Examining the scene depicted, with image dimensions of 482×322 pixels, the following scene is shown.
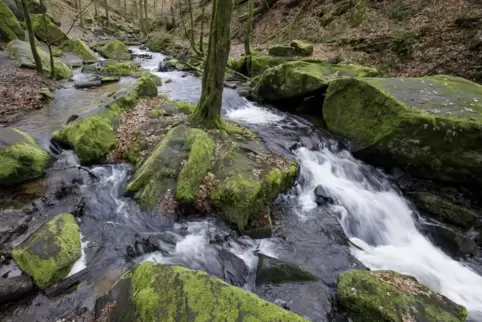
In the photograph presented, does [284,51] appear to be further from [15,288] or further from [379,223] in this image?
[15,288]

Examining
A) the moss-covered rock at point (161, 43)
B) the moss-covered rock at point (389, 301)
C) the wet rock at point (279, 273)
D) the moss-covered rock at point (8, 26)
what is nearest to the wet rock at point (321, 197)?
the wet rock at point (279, 273)

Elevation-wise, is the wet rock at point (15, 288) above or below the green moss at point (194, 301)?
below

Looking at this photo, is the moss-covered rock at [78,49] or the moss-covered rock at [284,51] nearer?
the moss-covered rock at [284,51]

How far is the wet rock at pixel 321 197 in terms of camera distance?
864cm

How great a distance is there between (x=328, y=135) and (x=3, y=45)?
21878 mm

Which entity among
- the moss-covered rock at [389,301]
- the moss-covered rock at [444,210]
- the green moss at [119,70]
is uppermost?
the green moss at [119,70]

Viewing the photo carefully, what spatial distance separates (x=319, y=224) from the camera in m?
7.81

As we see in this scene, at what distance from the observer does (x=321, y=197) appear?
8.76 meters

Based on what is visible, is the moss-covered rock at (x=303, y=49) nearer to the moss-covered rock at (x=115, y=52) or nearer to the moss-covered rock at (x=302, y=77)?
the moss-covered rock at (x=302, y=77)

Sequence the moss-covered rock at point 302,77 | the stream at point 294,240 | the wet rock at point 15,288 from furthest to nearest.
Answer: the moss-covered rock at point 302,77, the stream at point 294,240, the wet rock at point 15,288

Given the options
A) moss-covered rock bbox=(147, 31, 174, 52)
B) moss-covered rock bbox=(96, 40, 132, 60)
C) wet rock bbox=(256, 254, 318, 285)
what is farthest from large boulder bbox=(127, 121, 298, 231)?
moss-covered rock bbox=(147, 31, 174, 52)

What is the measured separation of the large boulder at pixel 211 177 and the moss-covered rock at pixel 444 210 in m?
3.84

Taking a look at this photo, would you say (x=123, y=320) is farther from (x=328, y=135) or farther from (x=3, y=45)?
(x=3, y=45)

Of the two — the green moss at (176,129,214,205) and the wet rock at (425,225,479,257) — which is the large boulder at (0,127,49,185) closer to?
the green moss at (176,129,214,205)
